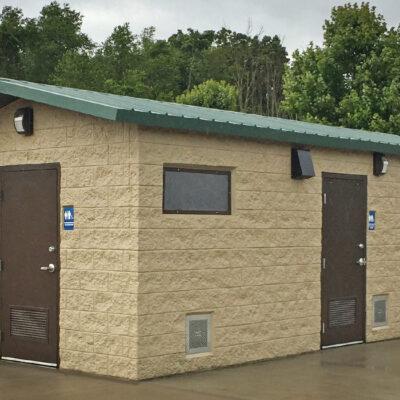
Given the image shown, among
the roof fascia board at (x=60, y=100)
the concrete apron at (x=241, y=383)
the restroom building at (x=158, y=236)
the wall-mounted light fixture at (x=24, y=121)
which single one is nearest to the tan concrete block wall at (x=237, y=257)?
the restroom building at (x=158, y=236)

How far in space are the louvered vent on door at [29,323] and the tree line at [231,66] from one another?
20.5 meters

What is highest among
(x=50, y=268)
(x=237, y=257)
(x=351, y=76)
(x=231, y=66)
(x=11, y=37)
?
(x=11, y=37)

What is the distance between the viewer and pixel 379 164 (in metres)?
13.4

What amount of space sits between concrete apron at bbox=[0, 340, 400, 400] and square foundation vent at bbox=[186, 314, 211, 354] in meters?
0.30

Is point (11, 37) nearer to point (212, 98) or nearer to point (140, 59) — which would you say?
point (140, 59)

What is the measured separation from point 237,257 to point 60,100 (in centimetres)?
285

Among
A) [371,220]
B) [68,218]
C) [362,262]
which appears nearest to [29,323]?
[68,218]

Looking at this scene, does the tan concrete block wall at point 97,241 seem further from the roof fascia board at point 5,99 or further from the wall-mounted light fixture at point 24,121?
the roof fascia board at point 5,99

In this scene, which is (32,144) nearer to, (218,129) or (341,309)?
(218,129)

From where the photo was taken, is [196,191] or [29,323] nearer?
[196,191]

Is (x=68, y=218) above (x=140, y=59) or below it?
below

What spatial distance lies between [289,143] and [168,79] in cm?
4925

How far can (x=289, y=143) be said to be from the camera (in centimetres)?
1191

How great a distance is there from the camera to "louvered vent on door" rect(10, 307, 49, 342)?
10812mm
